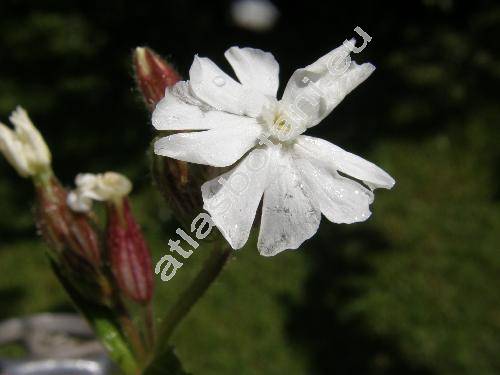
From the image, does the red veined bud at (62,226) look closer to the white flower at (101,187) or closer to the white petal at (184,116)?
the white flower at (101,187)

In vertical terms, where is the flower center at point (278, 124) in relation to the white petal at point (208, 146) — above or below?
below

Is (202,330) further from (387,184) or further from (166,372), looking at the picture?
(387,184)

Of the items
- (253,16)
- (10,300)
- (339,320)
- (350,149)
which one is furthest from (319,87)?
(253,16)

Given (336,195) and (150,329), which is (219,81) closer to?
(336,195)

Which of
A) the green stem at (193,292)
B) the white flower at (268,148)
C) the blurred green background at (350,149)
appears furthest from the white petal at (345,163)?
the blurred green background at (350,149)

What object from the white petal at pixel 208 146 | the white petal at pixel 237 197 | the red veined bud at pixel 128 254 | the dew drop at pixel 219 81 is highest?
the dew drop at pixel 219 81

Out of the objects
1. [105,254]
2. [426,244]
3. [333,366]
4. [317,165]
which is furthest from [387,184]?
[426,244]

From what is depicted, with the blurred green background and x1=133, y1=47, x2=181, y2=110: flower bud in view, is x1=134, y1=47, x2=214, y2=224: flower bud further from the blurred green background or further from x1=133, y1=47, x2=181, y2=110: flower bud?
the blurred green background
